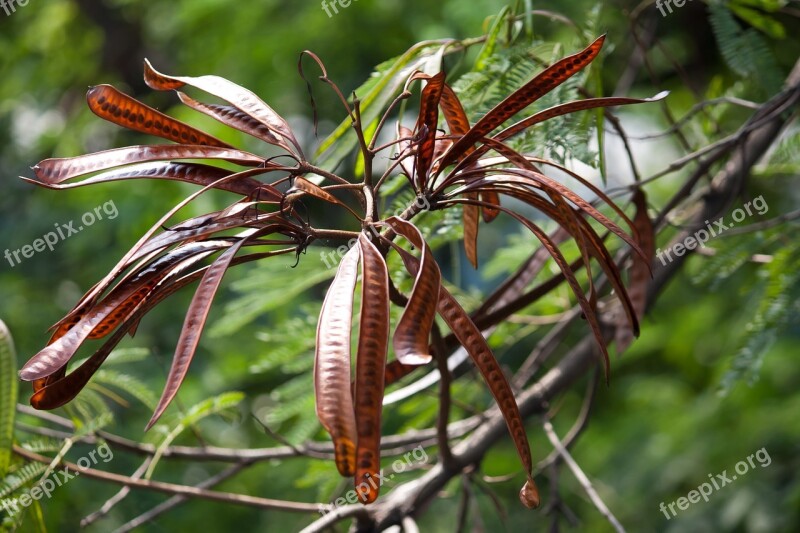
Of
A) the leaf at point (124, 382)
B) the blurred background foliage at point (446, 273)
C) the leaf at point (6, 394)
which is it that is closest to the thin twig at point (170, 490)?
the leaf at point (6, 394)

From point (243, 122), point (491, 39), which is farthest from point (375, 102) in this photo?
point (243, 122)

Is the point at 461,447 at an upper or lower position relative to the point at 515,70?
lower

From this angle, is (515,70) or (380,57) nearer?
(515,70)

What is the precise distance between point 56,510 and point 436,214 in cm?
128

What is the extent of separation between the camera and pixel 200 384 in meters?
3.03

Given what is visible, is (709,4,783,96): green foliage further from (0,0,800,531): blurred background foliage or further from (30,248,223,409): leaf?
(30,248,223,409): leaf

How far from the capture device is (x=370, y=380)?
580 mm

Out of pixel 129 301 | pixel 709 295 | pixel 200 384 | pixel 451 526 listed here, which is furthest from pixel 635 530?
pixel 129 301

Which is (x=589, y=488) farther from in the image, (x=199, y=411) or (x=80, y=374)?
(x=80, y=374)

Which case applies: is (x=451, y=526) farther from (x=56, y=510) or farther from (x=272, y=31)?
(x=272, y=31)

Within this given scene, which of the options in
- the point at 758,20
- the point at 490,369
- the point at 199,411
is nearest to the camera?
the point at 490,369

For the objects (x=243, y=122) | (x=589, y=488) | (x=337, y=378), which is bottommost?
(x=589, y=488)

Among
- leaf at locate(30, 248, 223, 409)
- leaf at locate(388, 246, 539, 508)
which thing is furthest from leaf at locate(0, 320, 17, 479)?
leaf at locate(388, 246, 539, 508)

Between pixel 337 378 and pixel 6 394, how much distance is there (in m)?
0.77
